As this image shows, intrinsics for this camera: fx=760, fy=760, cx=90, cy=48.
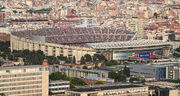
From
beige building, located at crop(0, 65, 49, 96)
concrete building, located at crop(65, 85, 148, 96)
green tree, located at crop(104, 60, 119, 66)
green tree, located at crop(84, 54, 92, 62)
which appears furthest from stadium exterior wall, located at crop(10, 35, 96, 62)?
concrete building, located at crop(65, 85, 148, 96)

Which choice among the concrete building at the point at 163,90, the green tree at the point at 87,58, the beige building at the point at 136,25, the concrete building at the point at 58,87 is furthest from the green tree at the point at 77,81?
the beige building at the point at 136,25

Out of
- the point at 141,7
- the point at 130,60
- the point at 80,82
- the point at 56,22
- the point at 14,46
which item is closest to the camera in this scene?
the point at 80,82

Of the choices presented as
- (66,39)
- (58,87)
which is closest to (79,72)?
(58,87)

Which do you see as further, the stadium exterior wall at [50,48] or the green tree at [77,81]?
the stadium exterior wall at [50,48]

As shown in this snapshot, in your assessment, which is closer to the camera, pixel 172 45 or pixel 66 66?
pixel 66 66

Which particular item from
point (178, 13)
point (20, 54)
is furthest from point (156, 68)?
point (178, 13)

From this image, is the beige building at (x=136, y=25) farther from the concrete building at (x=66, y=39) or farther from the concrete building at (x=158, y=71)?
the concrete building at (x=158, y=71)

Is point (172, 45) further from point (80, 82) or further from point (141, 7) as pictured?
point (141, 7)

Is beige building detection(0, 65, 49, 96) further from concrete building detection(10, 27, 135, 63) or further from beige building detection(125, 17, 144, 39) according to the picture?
beige building detection(125, 17, 144, 39)

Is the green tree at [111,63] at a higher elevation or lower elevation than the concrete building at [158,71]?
lower
